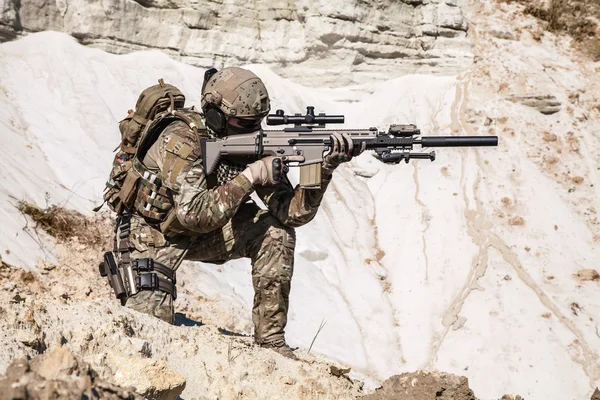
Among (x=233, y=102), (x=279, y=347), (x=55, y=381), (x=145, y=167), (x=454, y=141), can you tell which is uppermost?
(x=55, y=381)

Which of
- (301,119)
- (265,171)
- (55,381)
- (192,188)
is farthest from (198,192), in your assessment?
(55,381)

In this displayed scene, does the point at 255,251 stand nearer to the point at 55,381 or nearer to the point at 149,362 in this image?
the point at 149,362

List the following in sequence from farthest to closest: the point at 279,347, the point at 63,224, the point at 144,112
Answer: the point at 63,224 < the point at 144,112 < the point at 279,347

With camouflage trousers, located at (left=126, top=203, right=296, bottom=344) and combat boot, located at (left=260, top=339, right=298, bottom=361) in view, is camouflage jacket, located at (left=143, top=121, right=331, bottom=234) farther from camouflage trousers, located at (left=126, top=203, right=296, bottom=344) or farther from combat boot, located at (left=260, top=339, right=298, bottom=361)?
combat boot, located at (left=260, top=339, right=298, bottom=361)

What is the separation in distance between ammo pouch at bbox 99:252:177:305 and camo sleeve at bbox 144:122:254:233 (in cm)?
44

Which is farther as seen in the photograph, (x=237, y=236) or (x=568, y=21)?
(x=568, y=21)

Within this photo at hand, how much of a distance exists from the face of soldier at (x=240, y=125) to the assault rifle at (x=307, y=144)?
0.35 feet

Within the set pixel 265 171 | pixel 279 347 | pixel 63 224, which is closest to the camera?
pixel 265 171

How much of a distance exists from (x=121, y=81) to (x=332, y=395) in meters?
7.92

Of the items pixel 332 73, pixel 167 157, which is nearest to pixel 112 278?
pixel 167 157

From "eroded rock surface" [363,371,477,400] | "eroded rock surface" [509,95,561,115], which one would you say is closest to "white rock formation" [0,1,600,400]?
"eroded rock surface" [509,95,561,115]

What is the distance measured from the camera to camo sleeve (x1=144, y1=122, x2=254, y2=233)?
18.2 ft

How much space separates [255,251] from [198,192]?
708 millimetres

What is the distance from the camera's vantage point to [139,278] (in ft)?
19.4
